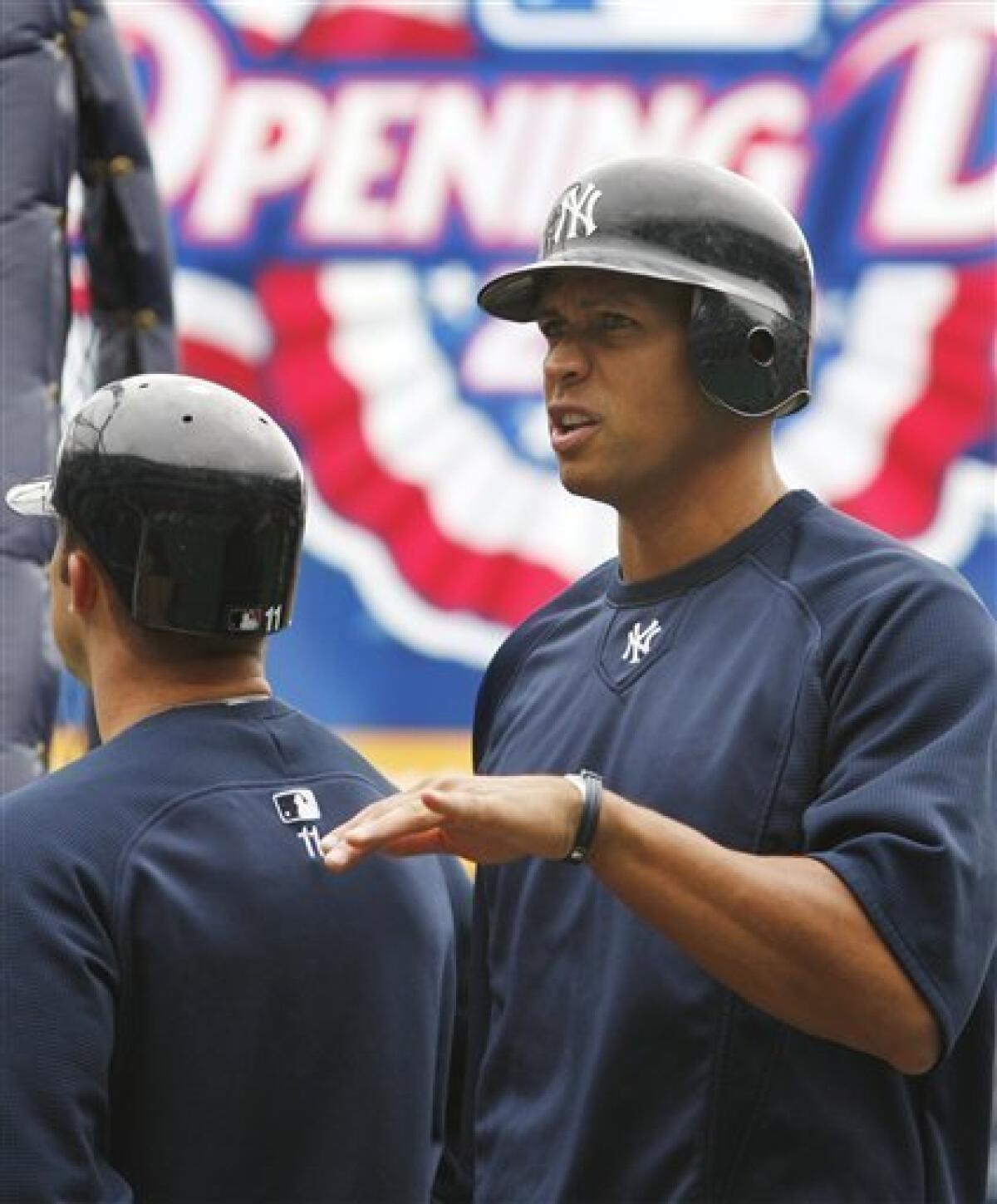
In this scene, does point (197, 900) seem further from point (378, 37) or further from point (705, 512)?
point (378, 37)

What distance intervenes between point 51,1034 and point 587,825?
1.69ft

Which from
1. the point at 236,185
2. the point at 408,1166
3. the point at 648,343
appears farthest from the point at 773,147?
the point at 408,1166

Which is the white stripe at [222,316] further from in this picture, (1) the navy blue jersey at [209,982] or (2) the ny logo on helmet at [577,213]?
(1) the navy blue jersey at [209,982]

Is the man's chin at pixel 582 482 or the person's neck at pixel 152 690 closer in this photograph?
the person's neck at pixel 152 690

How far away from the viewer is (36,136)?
3.81 meters

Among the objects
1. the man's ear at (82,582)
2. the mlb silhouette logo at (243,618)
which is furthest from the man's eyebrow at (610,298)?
the man's ear at (82,582)

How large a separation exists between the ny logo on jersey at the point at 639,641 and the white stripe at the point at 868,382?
4.01 meters

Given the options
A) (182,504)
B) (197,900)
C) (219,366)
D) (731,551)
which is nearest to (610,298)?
(731,551)

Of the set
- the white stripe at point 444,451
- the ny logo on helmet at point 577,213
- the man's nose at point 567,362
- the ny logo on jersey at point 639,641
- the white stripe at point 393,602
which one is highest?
the ny logo on helmet at point 577,213

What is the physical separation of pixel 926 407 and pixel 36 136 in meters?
3.40

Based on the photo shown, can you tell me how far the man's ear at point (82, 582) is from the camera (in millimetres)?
2490

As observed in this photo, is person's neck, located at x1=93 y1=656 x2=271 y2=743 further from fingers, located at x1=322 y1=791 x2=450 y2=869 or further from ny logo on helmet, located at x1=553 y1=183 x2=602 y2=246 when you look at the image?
ny logo on helmet, located at x1=553 y1=183 x2=602 y2=246

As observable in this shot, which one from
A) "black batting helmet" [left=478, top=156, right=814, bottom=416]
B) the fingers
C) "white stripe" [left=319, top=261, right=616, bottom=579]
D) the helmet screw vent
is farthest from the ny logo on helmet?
"white stripe" [left=319, top=261, right=616, bottom=579]

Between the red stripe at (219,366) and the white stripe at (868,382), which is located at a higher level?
the white stripe at (868,382)
